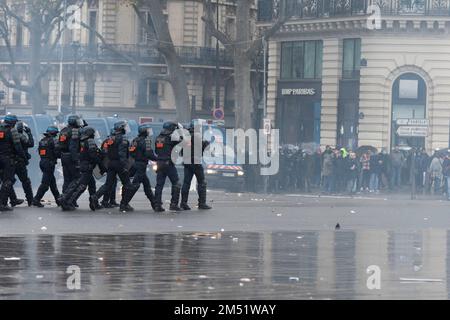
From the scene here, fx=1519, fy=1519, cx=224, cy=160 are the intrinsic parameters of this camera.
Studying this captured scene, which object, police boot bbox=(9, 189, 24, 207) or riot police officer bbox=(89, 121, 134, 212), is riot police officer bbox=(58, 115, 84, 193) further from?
police boot bbox=(9, 189, 24, 207)

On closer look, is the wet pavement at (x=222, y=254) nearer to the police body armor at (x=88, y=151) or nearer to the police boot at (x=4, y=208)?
the police boot at (x=4, y=208)

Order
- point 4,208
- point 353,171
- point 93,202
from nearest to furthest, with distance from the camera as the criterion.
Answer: point 4,208 → point 93,202 → point 353,171

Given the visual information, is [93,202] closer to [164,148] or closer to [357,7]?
[164,148]

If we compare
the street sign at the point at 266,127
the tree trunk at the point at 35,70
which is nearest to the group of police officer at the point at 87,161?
the street sign at the point at 266,127

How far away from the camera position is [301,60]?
2554 inches

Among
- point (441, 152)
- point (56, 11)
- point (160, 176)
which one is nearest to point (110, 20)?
point (56, 11)

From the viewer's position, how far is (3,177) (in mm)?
28797

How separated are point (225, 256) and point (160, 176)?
10.9m

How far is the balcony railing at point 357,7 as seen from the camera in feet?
195

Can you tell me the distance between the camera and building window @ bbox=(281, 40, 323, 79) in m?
63.7

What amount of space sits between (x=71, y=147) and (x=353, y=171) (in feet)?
68.5

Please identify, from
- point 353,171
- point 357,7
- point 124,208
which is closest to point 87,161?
point 124,208

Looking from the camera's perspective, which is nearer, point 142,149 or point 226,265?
point 226,265
